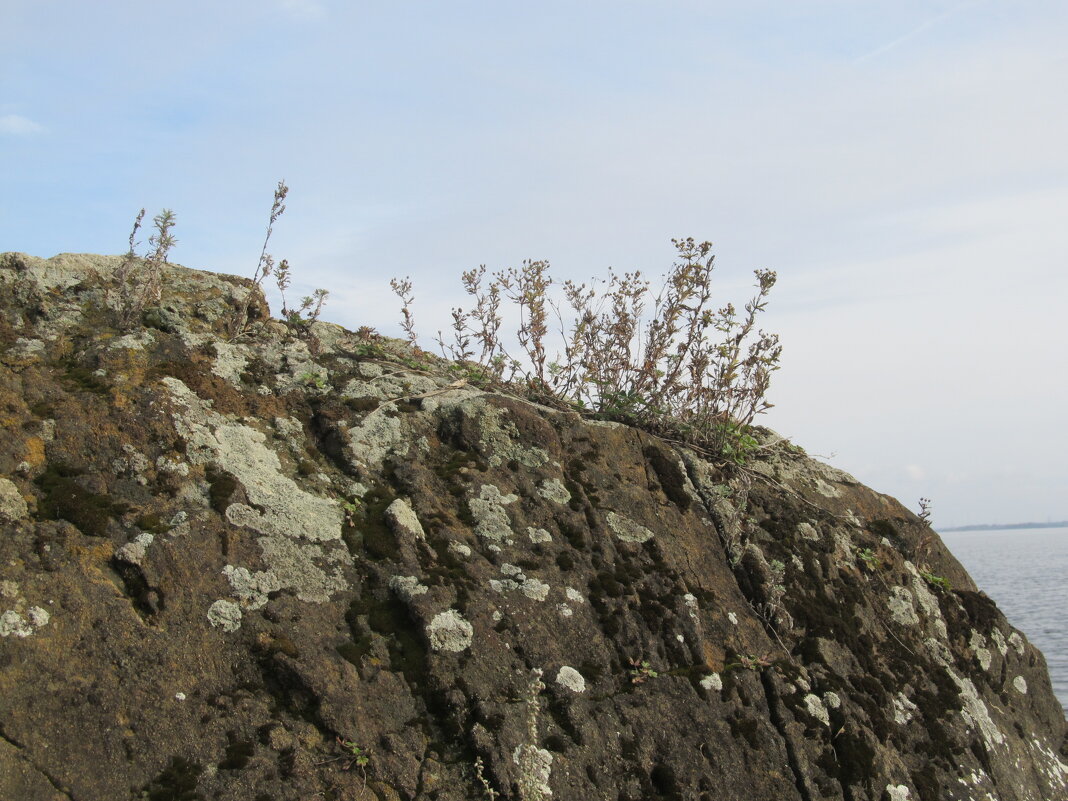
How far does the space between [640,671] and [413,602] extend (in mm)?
1577

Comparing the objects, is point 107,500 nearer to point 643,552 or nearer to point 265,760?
point 265,760

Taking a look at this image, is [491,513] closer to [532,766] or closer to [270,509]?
[270,509]

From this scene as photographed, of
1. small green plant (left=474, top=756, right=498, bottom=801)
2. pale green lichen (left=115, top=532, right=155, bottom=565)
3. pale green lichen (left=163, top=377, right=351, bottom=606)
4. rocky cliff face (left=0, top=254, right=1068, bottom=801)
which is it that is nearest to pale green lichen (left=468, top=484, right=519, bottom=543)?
rocky cliff face (left=0, top=254, right=1068, bottom=801)

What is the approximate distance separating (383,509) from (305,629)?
1126mm

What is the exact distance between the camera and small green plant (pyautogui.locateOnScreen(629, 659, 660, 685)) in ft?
16.9

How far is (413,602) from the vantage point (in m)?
4.88

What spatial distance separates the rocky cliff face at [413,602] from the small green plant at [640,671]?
45 millimetres

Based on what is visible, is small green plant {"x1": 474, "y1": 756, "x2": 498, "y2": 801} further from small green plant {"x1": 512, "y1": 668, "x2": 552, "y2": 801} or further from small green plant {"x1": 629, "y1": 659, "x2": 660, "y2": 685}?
small green plant {"x1": 629, "y1": 659, "x2": 660, "y2": 685}

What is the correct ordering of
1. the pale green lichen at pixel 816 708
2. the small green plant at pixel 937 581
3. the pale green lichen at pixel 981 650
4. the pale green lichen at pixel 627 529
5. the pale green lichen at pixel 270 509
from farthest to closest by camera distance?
the small green plant at pixel 937 581, the pale green lichen at pixel 981 650, the pale green lichen at pixel 627 529, the pale green lichen at pixel 816 708, the pale green lichen at pixel 270 509

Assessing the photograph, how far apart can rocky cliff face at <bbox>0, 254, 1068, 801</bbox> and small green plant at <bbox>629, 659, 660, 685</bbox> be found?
0.04 meters

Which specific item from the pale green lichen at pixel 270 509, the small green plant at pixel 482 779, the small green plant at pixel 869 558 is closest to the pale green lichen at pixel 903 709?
the small green plant at pixel 869 558

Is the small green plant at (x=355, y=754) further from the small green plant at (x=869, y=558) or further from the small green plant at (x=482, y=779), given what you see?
the small green plant at (x=869, y=558)

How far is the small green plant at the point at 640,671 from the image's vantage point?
16.9 feet

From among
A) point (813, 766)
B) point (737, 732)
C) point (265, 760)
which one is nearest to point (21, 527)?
point (265, 760)
